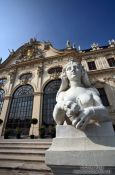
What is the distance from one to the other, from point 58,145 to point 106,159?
0.65m

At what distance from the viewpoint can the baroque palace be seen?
14852 millimetres

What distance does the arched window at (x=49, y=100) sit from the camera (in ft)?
48.2

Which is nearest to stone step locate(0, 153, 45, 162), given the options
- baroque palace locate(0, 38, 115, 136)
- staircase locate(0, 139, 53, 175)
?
staircase locate(0, 139, 53, 175)

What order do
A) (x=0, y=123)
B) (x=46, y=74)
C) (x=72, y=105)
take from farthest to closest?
(x=46, y=74)
(x=0, y=123)
(x=72, y=105)

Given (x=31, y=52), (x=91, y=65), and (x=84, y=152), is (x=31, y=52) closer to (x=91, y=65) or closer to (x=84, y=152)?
(x=91, y=65)

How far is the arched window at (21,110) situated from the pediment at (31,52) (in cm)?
690

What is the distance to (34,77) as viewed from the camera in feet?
61.6

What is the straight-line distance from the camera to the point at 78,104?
1.91 m

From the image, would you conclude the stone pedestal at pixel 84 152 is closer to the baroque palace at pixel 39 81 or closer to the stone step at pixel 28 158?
the stone step at pixel 28 158

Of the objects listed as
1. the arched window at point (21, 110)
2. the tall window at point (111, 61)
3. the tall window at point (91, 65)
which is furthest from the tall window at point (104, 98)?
the arched window at point (21, 110)

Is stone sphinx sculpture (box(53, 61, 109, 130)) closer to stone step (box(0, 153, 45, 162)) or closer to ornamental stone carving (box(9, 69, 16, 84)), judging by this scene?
stone step (box(0, 153, 45, 162))

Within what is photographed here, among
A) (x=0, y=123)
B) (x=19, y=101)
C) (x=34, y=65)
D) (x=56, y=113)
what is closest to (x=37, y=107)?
(x=19, y=101)

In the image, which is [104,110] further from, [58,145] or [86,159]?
[58,145]

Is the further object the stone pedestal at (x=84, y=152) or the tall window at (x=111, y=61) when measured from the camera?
the tall window at (x=111, y=61)
